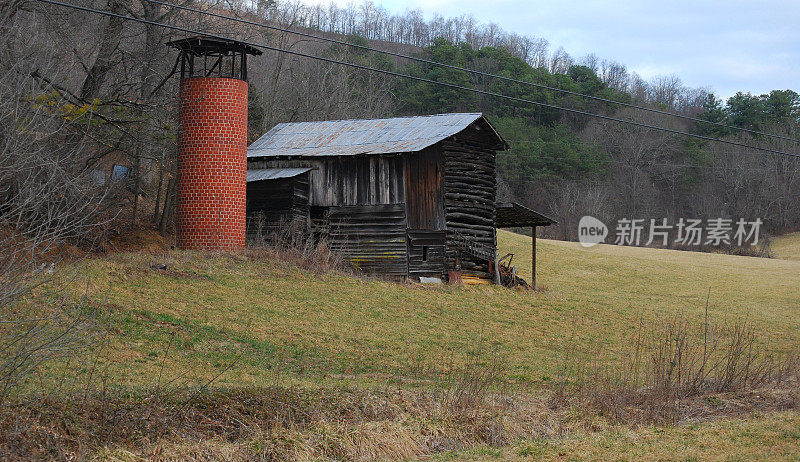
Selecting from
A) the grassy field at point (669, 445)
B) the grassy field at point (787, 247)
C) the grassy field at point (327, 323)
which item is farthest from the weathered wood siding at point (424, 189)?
the grassy field at point (787, 247)

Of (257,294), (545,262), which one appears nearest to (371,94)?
(545,262)

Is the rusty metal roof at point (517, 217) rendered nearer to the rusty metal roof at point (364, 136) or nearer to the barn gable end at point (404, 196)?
the barn gable end at point (404, 196)

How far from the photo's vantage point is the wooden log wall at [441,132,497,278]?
31.1 meters

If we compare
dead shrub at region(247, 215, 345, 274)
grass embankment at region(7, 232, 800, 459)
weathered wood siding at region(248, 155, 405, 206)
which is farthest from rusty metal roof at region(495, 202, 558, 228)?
dead shrub at region(247, 215, 345, 274)

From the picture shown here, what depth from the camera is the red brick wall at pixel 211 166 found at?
2589 cm

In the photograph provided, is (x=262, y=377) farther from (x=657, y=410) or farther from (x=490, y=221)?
(x=490, y=221)

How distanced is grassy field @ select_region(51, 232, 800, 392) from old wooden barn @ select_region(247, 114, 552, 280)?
1857 mm

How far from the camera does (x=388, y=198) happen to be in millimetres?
30016

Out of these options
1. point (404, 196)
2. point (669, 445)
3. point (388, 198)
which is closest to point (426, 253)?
point (404, 196)

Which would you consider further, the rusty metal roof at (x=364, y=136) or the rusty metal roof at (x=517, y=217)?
the rusty metal roof at (x=517, y=217)

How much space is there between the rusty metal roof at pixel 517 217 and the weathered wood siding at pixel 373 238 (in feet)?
15.7

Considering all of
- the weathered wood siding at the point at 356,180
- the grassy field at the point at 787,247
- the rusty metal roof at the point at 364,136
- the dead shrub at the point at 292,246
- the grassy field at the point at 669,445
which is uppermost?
the rusty metal roof at the point at 364,136

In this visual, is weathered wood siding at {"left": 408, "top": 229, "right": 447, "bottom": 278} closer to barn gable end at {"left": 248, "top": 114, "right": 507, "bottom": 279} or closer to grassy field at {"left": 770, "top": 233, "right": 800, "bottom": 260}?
barn gable end at {"left": 248, "top": 114, "right": 507, "bottom": 279}

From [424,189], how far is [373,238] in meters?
2.56
